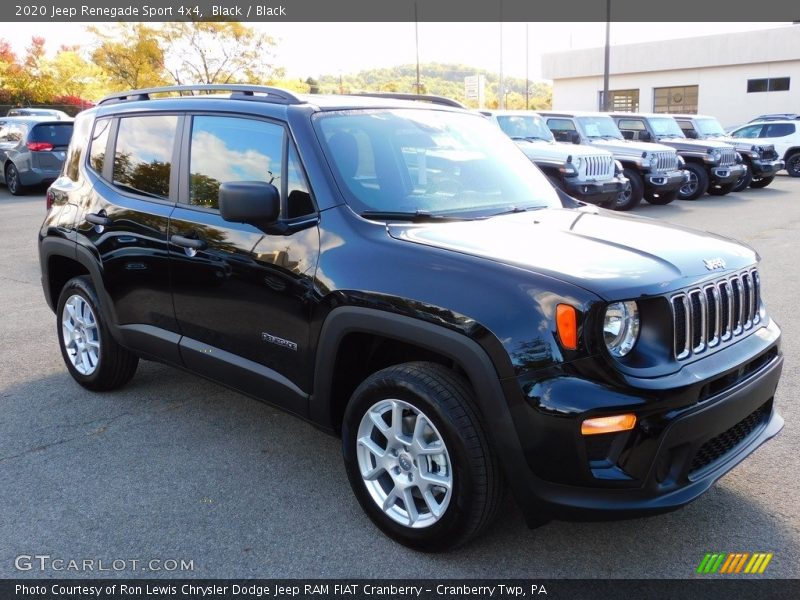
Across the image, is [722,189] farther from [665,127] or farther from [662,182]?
[662,182]

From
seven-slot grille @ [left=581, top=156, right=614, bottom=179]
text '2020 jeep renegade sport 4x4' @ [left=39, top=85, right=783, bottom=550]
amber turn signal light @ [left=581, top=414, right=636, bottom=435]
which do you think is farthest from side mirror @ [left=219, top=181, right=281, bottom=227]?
seven-slot grille @ [left=581, top=156, right=614, bottom=179]

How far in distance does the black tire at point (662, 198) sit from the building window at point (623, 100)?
29.8 m

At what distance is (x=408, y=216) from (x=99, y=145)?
2.45m

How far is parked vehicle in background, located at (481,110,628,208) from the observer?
1293 cm

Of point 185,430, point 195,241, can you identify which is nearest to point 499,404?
point 195,241

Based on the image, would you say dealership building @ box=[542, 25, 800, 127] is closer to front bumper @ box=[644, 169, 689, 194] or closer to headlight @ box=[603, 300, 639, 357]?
front bumper @ box=[644, 169, 689, 194]

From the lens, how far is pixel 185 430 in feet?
14.4

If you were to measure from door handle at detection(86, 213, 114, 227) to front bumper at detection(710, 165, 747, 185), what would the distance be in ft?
50.4

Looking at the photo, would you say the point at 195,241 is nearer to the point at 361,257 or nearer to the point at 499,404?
the point at 361,257

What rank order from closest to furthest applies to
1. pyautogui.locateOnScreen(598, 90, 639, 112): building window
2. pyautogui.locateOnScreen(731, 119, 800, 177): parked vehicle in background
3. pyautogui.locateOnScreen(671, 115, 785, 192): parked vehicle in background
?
pyautogui.locateOnScreen(671, 115, 785, 192): parked vehicle in background
pyautogui.locateOnScreen(731, 119, 800, 177): parked vehicle in background
pyautogui.locateOnScreen(598, 90, 639, 112): building window

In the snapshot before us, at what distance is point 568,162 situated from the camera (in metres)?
13.0

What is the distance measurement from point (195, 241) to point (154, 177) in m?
0.68

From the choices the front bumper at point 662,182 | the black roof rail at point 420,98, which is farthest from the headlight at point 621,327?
the front bumper at point 662,182

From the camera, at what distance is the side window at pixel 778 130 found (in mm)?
22094
